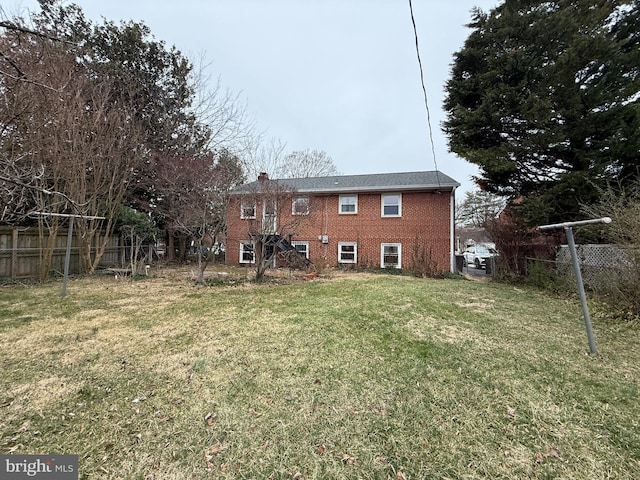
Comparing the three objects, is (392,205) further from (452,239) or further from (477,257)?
(477,257)

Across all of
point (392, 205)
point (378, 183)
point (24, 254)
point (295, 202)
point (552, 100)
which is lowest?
point (24, 254)

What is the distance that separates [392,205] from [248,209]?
24.3 ft

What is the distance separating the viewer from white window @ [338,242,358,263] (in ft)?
46.7

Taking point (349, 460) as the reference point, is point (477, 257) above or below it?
above

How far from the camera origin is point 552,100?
32.0ft

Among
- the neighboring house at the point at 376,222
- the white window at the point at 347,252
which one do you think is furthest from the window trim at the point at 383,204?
the white window at the point at 347,252

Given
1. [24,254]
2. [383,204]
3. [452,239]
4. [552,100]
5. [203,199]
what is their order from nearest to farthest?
[203,199]
[24,254]
[552,100]
[452,239]
[383,204]

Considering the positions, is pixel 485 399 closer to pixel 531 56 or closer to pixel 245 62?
pixel 531 56

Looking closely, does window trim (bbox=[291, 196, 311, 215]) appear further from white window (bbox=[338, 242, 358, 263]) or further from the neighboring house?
white window (bbox=[338, 242, 358, 263])

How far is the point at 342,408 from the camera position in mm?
2568

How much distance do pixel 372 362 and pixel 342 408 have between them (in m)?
0.96

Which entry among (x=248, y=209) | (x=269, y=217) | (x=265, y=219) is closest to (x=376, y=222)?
(x=269, y=217)

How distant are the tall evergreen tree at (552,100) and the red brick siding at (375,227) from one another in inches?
114

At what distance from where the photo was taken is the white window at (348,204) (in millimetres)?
14297
